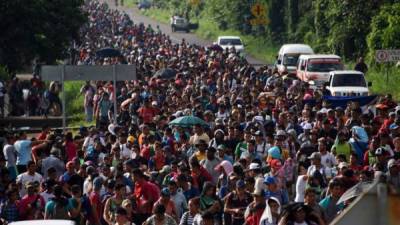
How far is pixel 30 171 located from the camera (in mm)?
18719

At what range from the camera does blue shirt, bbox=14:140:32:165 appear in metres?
22.4

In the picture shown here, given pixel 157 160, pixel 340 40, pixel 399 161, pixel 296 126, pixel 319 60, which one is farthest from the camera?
pixel 340 40

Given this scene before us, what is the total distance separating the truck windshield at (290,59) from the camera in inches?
1981

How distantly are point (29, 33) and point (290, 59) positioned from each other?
1003 centimetres

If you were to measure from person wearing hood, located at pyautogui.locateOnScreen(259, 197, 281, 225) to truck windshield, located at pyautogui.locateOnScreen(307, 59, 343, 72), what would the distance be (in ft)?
94.6

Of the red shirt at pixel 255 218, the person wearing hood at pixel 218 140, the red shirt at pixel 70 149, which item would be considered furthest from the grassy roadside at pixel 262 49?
the red shirt at pixel 255 218

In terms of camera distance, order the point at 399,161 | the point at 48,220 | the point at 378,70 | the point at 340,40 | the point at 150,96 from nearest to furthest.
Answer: the point at 48,220, the point at 399,161, the point at 150,96, the point at 378,70, the point at 340,40

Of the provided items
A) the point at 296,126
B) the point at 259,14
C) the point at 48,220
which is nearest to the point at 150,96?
the point at 296,126

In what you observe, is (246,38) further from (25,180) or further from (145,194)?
(145,194)

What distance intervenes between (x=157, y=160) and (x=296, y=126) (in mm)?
4280

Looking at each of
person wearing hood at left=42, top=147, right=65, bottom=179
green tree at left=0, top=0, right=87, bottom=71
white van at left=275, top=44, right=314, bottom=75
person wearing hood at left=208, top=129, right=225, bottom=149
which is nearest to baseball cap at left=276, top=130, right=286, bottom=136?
person wearing hood at left=208, top=129, right=225, bottom=149

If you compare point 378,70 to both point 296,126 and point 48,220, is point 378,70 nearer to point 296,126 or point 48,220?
point 296,126

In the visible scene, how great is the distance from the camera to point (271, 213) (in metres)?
13.9

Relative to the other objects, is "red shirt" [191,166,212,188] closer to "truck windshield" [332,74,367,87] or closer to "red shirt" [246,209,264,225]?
"red shirt" [246,209,264,225]
